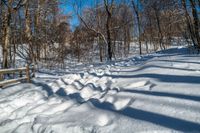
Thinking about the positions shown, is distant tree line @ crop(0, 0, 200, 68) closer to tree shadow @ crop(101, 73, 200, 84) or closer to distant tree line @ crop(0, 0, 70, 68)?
distant tree line @ crop(0, 0, 70, 68)

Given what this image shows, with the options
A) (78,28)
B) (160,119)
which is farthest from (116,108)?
(78,28)

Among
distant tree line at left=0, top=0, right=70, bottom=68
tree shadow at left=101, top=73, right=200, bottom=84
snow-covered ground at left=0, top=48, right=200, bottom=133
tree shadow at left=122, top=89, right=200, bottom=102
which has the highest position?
distant tree line at left=0, top=0, right=70, bottom=68

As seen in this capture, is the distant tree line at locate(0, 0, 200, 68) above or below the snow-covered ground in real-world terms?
above

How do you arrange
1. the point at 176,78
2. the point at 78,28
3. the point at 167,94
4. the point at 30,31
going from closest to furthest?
the point at 167,94
the point at 176,78
the point at 30,31
the point at 78,28

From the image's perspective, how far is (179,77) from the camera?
7125 millimetres

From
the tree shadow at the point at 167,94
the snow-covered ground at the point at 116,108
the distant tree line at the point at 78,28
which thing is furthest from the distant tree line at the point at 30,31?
the tree shadow at the point at 167,94

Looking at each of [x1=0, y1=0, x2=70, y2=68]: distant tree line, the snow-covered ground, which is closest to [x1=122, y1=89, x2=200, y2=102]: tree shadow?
the snow-covered ground

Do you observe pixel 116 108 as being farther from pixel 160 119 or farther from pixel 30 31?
pixel 30 31

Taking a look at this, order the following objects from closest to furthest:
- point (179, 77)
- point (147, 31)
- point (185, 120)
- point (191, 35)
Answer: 1. point (185, 120)
2. point (179, 77)
3. point (191, 35)
4. point (147, 31)

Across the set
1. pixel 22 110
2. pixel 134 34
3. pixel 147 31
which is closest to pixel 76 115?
pixel 22 110

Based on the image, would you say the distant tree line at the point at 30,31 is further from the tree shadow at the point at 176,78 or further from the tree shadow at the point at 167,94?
the tree shadow at the point at 167,94

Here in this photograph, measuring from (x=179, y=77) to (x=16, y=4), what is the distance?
50.7 feet

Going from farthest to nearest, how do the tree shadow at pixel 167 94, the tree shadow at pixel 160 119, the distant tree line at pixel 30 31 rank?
the distant tree line at pixel 30 31
the tree shadow at pixel 167 94
the tree shadow at pixel 160 119

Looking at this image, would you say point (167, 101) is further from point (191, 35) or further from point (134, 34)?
point (134, 34)
